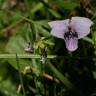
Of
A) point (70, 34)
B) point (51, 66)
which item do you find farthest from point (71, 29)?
point (51, 66)

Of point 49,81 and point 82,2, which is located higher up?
point 82,2

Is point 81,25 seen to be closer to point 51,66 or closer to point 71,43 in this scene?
point 71,43

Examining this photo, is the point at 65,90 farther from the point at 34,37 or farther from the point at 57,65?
the point at 34,37

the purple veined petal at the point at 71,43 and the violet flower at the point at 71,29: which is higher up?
the violet flower at the point at 71,29

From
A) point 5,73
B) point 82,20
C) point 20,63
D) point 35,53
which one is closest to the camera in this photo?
point 82,20

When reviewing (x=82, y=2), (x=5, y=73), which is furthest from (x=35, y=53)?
(x=5, y=73)

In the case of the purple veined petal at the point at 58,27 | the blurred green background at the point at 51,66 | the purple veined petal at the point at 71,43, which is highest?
the purple veined petal at the point at 58,27

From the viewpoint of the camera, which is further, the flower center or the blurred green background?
the blurred green background
